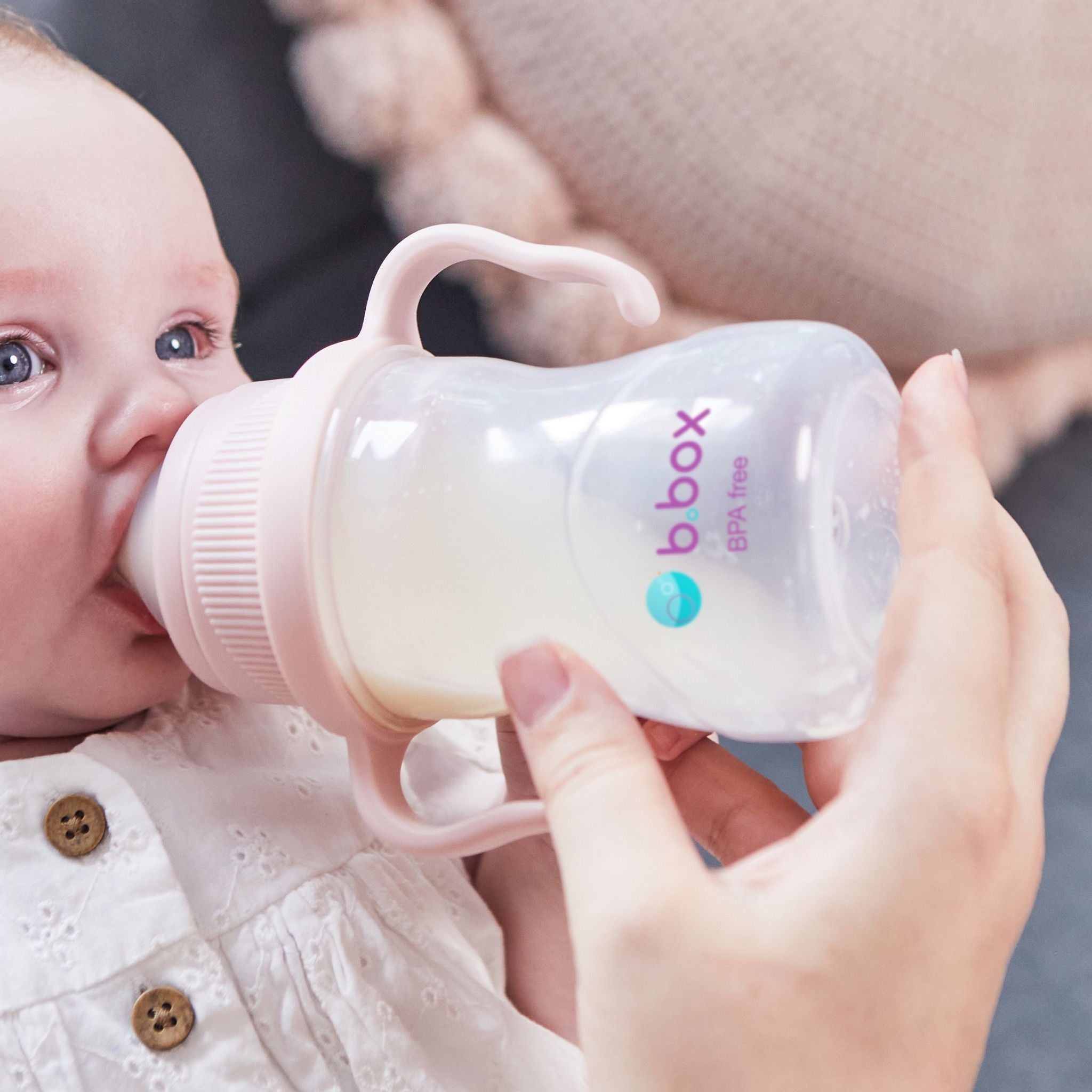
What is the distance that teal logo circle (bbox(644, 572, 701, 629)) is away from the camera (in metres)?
0.48

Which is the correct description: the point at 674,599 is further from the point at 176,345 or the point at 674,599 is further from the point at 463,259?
the point at 176,345

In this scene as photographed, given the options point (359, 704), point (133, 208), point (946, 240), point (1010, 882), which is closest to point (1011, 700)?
point (1010, 882)

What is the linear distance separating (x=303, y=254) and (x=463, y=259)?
489 millimetres

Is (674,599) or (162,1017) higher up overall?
(674,599)

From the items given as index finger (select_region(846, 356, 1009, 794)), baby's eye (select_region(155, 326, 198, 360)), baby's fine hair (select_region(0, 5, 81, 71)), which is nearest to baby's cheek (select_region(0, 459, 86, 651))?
baby's eye (select_region(155, 326, 198, 360))

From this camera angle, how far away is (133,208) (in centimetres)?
69

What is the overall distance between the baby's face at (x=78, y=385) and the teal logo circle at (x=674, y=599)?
0.33 metres

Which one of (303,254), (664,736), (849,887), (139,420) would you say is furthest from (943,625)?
(303,254)

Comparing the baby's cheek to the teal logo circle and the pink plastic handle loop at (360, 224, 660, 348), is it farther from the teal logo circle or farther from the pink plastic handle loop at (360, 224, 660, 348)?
the teal logo circle

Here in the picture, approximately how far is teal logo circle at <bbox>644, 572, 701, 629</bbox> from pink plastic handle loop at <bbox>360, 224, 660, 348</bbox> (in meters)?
0.14

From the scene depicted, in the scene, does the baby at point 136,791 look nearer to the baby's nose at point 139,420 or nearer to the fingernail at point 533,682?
the baby's nose at point 139,420

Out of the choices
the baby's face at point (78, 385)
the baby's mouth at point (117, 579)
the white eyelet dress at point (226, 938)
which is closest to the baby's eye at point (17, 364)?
the baby's face at point (78, 385)

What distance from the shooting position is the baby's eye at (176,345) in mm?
730

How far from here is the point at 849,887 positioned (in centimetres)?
41
